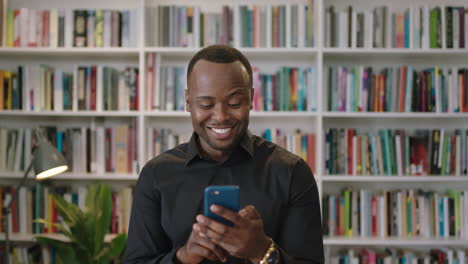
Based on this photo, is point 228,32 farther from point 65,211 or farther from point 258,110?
point 65,211

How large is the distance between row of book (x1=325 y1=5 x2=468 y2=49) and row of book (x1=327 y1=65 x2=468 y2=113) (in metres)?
0.14

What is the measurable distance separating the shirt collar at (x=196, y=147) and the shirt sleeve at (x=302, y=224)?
0.12 m

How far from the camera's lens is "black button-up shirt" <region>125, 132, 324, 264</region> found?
1.12 metres

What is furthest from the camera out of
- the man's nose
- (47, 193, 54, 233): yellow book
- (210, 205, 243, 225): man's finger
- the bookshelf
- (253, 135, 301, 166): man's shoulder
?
(47, 193, 54, 233): yellow book

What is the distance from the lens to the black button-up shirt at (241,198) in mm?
1118

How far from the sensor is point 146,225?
114cm

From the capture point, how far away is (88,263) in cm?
245

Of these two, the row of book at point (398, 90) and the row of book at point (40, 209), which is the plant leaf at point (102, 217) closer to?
the row of book at point (40, 209)

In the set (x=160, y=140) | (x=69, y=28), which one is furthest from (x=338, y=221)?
(x=69, y=28)

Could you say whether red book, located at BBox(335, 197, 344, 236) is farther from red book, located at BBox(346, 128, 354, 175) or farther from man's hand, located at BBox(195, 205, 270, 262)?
man's hand, located at BBox(195, 205, 270, 262)

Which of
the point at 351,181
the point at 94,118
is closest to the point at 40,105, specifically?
the point at 94,118

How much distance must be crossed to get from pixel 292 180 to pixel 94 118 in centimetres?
200

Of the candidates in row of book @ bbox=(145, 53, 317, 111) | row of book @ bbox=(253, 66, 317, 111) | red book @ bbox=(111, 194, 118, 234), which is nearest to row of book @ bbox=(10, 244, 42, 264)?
red book @ bbox=(111, 194, 118, 234)

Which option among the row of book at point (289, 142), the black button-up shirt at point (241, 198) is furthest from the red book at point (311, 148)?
the black button-up shirt at point (241, 198)
